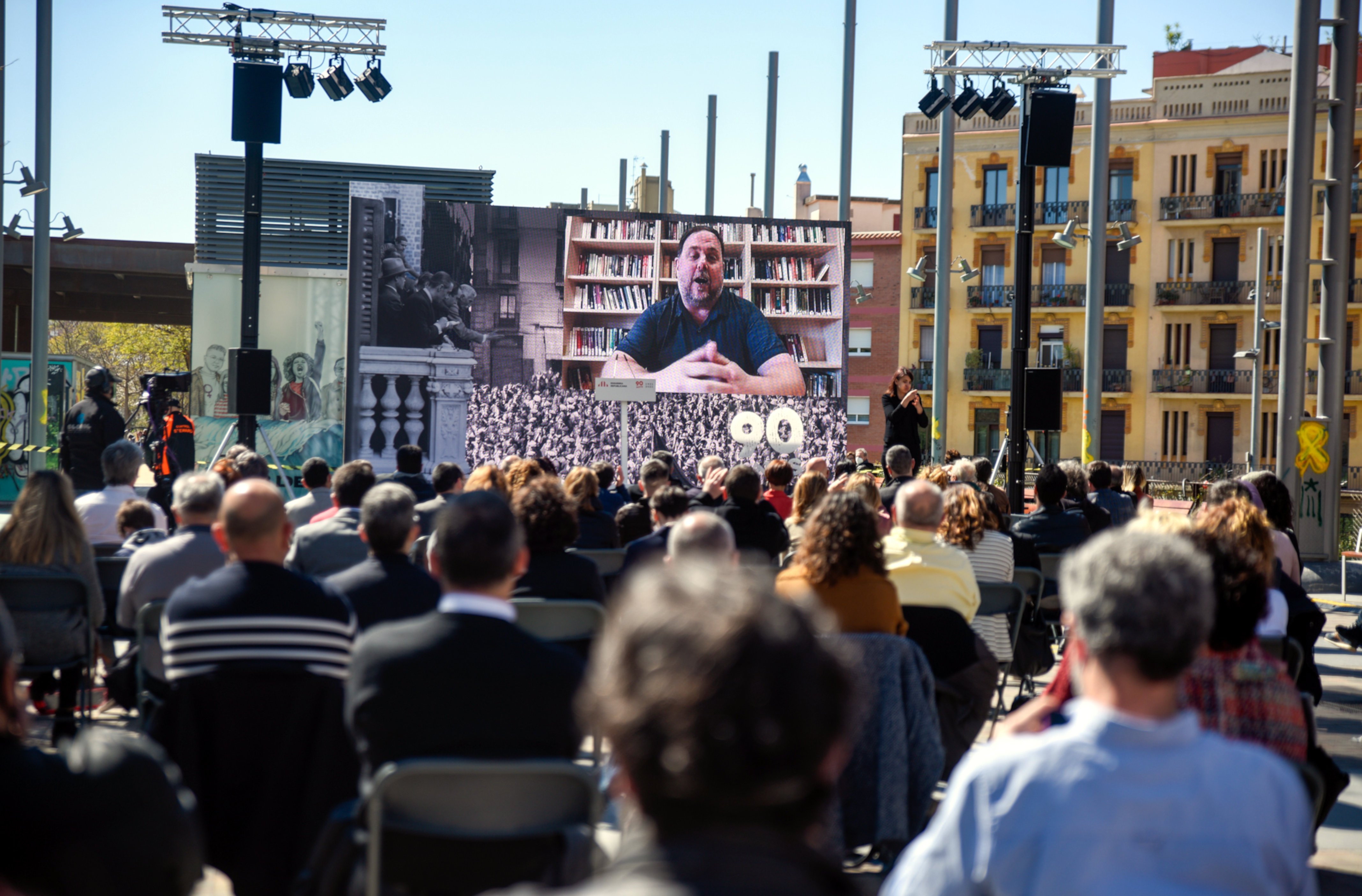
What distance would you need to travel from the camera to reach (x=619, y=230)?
19578 mm

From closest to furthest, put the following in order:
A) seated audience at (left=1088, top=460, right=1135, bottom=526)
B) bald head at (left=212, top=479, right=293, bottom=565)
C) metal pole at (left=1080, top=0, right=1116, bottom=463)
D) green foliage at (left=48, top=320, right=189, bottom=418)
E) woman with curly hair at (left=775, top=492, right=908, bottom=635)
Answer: bald head at (left=212, top=479, right=293, bottom=565) < woman with curly hair at (left=775, top=492, right=908, bottom=635) < seated audience at (left=1088, top=460, right=1135, bottom=526) < metal pole at (left=1080, top=0, right=1116, bottom=463) < green foliage at (left=48, top=320, right=189, bottom=418)

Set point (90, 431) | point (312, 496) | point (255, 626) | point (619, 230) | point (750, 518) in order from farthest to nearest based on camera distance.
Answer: point (619, 230), point (90, 431), point (312, 496), point (750, 518), point (255, 626)

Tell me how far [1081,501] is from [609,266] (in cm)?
1182

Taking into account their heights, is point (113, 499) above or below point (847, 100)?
below

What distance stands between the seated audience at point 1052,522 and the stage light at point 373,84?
10424mm

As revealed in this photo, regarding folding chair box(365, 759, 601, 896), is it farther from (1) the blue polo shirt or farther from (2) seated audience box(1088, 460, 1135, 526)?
(1) the blue polo shirt

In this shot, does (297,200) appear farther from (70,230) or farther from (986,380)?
(986,380)

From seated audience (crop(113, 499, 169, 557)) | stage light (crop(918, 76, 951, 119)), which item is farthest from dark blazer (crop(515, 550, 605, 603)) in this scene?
stage light (crop(918, 76, 951, 119))

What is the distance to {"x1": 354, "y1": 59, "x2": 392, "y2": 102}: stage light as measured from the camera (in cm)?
1538

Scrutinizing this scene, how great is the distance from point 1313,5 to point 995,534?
9.27 m

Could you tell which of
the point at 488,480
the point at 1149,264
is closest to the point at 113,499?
the point at 488,480

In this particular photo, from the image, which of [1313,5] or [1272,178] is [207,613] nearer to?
[1313,5]

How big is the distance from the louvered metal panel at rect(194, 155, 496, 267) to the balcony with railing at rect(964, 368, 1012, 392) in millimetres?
23586

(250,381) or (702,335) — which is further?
(702,335)
